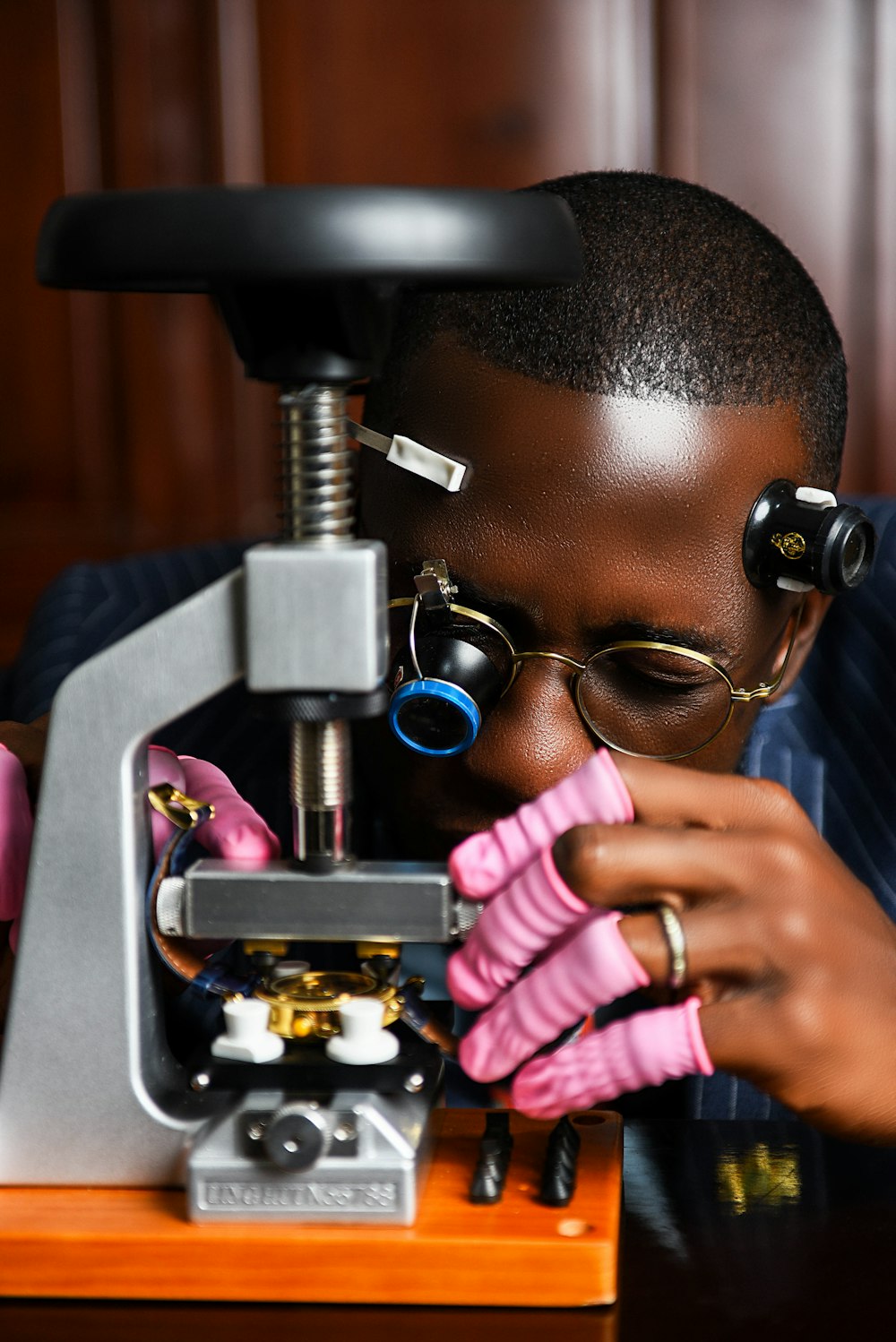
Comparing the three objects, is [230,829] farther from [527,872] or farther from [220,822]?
[527,872]

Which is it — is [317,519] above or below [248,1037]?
above

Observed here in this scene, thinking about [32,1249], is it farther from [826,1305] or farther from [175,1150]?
[826,1305]

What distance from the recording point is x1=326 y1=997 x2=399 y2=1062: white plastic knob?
83 centimetres

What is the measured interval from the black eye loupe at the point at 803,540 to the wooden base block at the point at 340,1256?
20.8 inches

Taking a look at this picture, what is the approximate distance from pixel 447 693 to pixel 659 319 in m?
0.34

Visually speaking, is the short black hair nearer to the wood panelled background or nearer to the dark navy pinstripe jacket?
the dark navy pinstripe jacket

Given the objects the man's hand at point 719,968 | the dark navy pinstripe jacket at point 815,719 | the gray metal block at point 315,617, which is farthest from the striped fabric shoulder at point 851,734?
the gray metal block at point 315,617

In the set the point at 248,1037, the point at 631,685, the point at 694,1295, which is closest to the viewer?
the point at 694,1295

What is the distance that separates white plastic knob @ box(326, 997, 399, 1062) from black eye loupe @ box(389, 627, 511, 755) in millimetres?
300

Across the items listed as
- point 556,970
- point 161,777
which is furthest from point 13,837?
point 556,970

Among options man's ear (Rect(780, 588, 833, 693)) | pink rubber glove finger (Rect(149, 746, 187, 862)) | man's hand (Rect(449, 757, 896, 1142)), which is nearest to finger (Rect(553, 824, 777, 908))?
Answer: man's hand (Rect(449, 757, 896, 1142))

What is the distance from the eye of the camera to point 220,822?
90cm

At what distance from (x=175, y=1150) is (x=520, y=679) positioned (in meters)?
0.47

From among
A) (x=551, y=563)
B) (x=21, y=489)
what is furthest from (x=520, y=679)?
(x=21, y=489)
